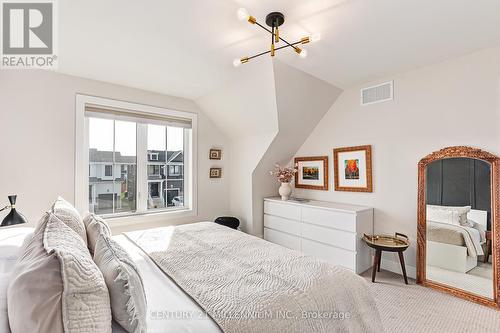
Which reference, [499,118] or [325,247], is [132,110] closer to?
[325,247]

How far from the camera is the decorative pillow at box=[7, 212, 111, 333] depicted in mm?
654

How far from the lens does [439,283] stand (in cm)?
256

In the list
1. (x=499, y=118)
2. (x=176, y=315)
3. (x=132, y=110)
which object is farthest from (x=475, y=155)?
(x=132, y=110)

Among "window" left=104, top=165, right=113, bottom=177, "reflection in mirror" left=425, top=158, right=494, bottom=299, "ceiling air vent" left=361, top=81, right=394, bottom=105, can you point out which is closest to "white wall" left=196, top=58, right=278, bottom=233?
"ceiling air vent" left=361, top=81, right=394, bottom=105

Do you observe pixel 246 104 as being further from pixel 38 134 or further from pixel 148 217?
pixel 38 134

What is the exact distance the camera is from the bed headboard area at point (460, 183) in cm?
233

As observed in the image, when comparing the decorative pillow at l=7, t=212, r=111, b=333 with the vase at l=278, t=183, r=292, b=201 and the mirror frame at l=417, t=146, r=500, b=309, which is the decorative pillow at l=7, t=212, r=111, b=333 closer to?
the mirror frame at l=417, t=146, r=500, b=309

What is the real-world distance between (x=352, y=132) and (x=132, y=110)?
117 inches

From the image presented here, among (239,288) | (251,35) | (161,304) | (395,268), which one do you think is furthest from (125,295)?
(395,268)

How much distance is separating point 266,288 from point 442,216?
2360 mm

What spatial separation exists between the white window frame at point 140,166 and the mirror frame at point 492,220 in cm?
295

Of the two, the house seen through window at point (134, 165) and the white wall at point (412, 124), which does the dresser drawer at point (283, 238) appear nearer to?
the white wall at point (412, 124)

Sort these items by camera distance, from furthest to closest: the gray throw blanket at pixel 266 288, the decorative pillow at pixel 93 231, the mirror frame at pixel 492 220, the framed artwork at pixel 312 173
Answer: the framed artwork at pixel 312 173 < the mirror frame at pixel 492 220 < the decorative pillow at pixel 93 231 < the gray throw blanket at pixel 266 288

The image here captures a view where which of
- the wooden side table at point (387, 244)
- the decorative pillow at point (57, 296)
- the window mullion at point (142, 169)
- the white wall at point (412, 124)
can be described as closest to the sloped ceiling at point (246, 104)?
the window mullion at point (142, 169)
